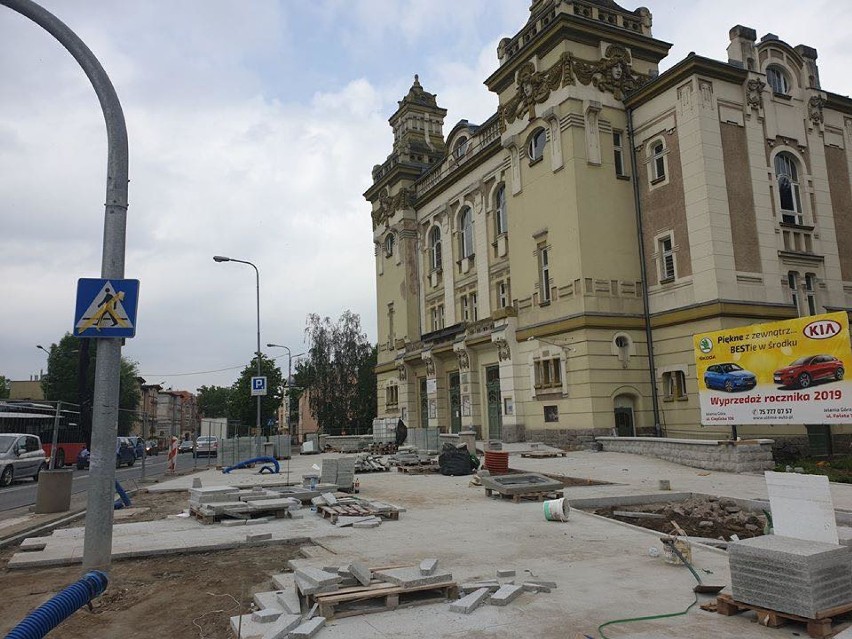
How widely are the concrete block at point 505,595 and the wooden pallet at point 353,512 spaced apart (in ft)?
17.1

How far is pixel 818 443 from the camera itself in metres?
24.0

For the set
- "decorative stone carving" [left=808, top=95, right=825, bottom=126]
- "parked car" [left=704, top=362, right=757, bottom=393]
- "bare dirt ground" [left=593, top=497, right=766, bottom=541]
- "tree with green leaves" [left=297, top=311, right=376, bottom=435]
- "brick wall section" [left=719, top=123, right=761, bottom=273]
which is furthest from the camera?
"tree with green leaves" [left=297, top=311, right=376, bottom=435]

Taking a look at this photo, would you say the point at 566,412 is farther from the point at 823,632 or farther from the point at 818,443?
the point at 823,632

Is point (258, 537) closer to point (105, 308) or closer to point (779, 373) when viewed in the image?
point (105, 308)

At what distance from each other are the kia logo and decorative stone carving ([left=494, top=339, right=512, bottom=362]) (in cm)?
1510

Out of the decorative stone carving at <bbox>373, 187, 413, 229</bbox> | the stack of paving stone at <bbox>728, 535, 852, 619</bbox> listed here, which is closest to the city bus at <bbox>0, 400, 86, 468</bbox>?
the stack of paving stone at <bbox>728, 535, 852, 619</bbox>

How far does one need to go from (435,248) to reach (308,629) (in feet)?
123

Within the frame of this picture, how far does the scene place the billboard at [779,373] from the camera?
15922 mm

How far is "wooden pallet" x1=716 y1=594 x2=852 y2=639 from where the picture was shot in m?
4.85

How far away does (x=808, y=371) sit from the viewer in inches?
648

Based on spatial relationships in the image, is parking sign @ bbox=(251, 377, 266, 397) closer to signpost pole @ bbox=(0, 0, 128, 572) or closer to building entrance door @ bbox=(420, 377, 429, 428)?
building entrance door @ bbox=(420, 377, 429, 428)

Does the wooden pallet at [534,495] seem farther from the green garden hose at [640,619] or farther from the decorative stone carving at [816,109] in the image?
the decorative stone carving at [816,109]

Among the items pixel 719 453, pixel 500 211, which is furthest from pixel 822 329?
pixel 500 211

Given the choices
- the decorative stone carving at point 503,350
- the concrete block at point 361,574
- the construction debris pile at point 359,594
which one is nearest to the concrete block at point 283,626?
the construction debris pile at point 359,594
